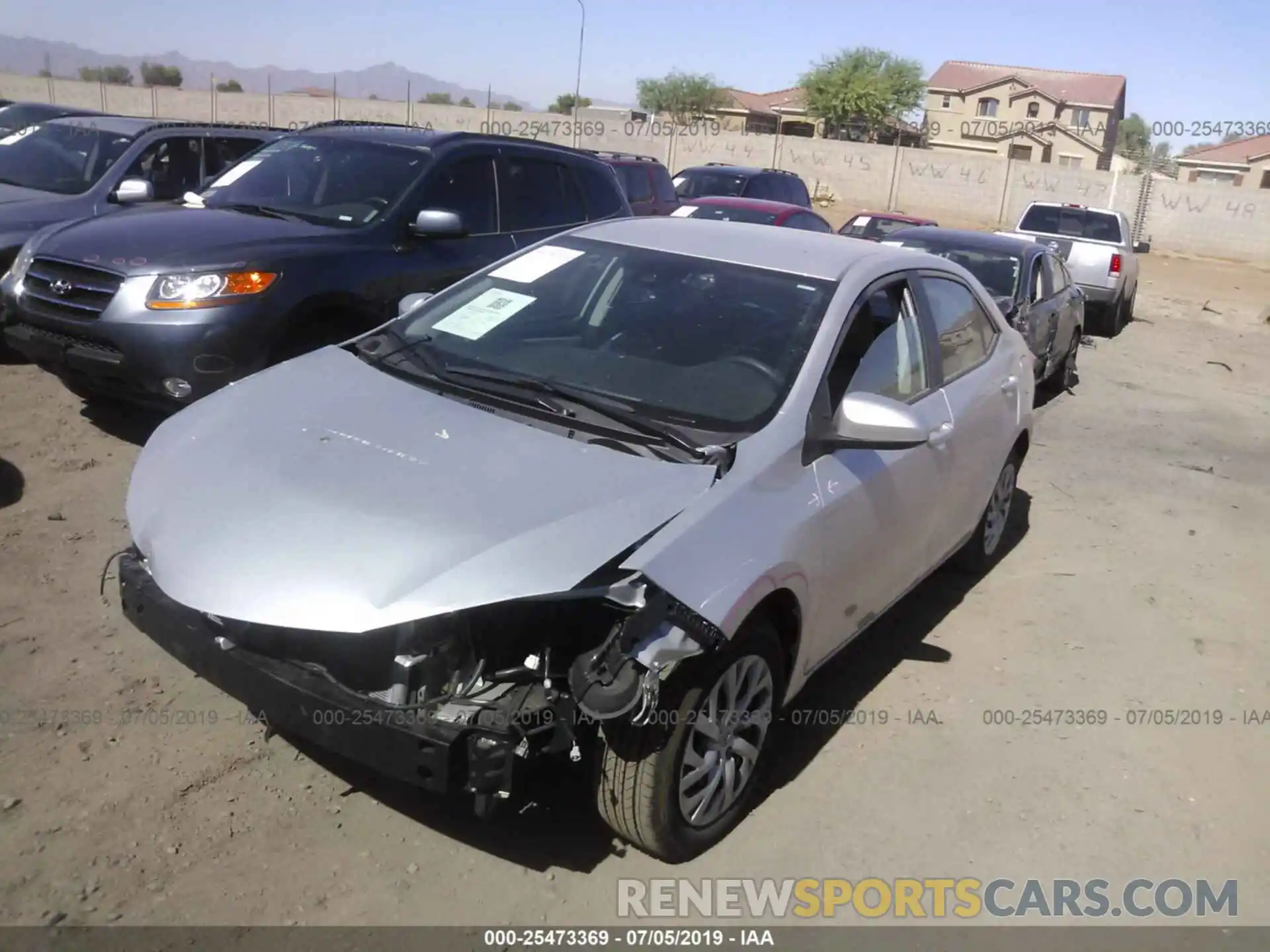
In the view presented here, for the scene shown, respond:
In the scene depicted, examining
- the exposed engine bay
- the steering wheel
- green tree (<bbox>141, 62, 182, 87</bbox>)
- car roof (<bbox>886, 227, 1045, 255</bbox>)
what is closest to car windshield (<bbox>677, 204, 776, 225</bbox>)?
car roof (<bbox>886, 227, 1045, 255</bbox>)

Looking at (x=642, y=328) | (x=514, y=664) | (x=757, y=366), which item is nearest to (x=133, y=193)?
(x=642, y=328)

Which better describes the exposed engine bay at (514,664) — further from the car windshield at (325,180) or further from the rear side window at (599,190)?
the rear side window at (599,190)

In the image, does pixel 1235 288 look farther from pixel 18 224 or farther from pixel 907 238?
pixel 18 224

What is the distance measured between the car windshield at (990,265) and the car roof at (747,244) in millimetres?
5288

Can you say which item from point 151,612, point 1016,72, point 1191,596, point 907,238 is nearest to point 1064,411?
point 907,238

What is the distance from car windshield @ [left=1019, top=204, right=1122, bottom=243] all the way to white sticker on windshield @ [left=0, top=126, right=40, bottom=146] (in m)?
13.0

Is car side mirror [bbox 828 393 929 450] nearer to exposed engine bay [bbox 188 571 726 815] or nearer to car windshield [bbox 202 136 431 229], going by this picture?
exposed engine bay [bbox 188 571 726 815]

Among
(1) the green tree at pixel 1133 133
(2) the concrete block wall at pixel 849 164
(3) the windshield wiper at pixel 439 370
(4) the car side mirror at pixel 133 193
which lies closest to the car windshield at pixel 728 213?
(4) the car side mirror at pixel 133 193

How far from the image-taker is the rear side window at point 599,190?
26.2 feet

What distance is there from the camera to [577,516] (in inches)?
116

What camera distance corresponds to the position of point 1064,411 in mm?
10172

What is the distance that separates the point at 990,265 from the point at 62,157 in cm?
806

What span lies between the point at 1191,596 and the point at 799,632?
3497 mm

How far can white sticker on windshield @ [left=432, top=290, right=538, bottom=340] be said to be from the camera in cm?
417
